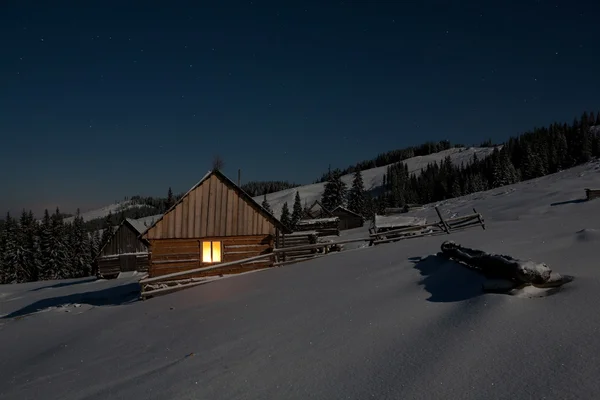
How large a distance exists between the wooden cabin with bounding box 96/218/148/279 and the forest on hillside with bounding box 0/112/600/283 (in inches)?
867

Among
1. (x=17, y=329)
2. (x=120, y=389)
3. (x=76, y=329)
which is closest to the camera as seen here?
(x=120, y=389)

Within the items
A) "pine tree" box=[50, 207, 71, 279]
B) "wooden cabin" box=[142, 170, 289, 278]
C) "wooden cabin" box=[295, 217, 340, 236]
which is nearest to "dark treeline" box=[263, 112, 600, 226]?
"wooden cabin" box=[295, 217, 340, 236]

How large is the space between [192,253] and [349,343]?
50.5ft

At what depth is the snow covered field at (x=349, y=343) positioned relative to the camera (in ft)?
12.5

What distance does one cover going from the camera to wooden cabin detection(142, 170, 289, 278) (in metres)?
18.9

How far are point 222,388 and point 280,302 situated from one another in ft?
13.4

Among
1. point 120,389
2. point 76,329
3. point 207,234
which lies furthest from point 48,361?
point 207,234

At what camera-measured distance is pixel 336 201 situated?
68.0 metres

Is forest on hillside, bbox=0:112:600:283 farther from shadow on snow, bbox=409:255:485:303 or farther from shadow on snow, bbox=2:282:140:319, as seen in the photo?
shadow on snow, bbox=409:255:485:303

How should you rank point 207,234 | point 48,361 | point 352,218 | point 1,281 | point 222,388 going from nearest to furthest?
point 222,388
point 48,361
point 207,234
point 1,281
point 352,218

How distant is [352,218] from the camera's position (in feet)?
197

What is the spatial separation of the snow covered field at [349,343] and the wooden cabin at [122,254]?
28048 millimetres

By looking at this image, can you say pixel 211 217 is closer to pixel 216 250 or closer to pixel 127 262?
pixel 216 250

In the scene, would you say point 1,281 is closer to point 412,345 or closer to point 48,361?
point 48,361
